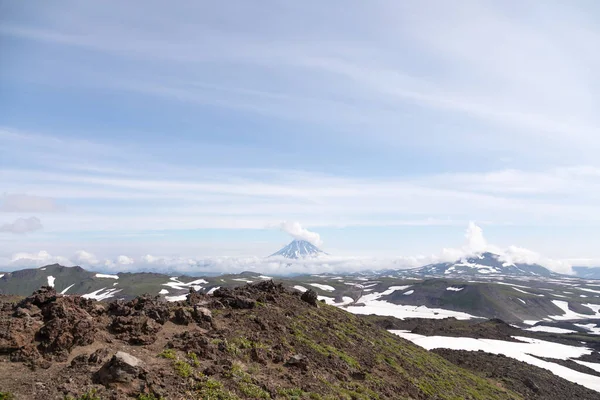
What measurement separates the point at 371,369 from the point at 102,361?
57.9 ft

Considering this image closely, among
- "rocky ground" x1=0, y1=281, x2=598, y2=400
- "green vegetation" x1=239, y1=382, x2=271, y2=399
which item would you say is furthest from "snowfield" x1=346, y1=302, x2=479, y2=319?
"green vegetation" x1=239, y1=382, x2=271, y2=399

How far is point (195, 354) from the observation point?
676 inches

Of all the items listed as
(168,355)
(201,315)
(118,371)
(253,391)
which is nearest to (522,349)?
(201,315)

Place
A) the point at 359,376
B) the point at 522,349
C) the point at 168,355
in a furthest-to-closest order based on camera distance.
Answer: the point at 522,349 < the point at 359,376 < the point at 168,355

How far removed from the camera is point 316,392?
17844mm

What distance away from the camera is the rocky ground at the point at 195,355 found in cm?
1330

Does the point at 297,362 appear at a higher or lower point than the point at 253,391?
lower

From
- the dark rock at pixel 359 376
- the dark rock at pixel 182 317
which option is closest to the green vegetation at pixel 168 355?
the dark rock at pixel 182 317

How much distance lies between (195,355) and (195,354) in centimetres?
16

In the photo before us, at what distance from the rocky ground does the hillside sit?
52 mm

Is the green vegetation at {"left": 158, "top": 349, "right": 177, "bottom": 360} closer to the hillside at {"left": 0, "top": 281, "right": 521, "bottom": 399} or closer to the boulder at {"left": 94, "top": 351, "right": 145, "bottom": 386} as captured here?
the hillside at {"left": 0, "top": 281, "right": 521, "bottom": 399}

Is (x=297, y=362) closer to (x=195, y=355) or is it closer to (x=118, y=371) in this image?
(x=195, y=355)

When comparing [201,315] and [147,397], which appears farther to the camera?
[201,315]

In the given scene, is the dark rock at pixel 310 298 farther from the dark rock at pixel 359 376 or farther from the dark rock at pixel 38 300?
the dark rock at pixel 38 300
